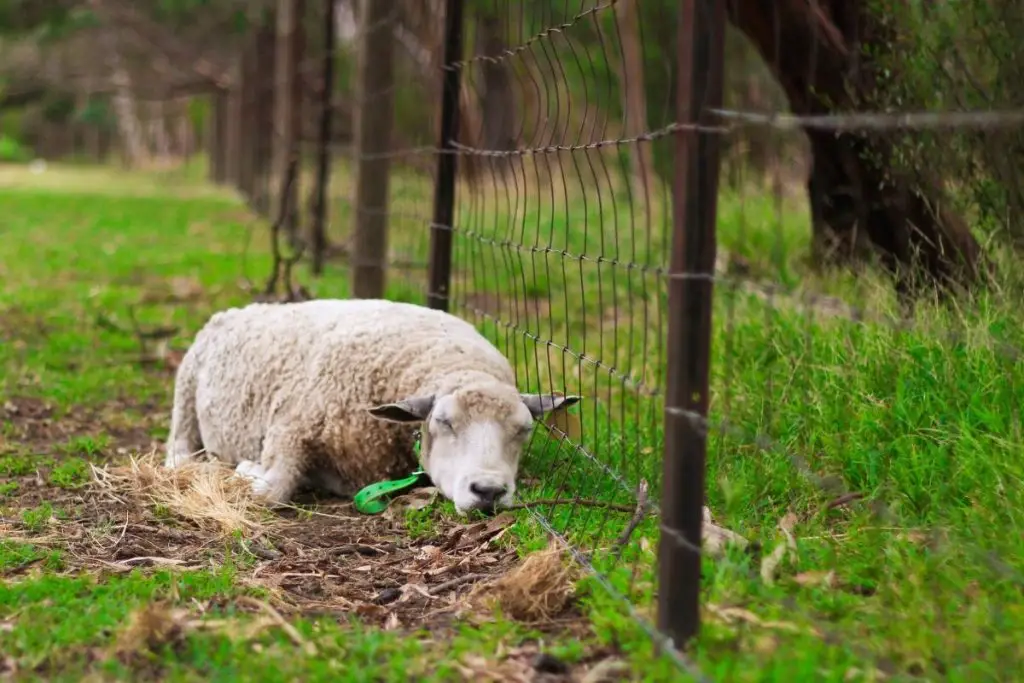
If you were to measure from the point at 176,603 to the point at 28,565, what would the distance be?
0.68m

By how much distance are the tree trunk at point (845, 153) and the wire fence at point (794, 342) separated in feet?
0.06

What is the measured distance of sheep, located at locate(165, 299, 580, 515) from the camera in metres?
4.56

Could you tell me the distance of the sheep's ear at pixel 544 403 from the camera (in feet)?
15.4

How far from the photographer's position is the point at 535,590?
345cm

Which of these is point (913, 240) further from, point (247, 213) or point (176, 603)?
point (247, 213)

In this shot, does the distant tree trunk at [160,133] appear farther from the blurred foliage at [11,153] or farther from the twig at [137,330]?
the twig at [137,330]

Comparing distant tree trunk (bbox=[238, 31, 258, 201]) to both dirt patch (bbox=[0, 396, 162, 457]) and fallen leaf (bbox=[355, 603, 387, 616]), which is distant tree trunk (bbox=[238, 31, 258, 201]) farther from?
fallen leaf (bbox=[355, 603, 387, 616])

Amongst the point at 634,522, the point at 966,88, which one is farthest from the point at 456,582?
the point at 966,88

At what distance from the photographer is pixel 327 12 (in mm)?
11125

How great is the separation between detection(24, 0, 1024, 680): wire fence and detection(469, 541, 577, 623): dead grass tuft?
11 centimetres

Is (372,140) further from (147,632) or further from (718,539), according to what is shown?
(147,632)

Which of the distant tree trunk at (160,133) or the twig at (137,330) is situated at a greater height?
the distant tree trunk at (160,133)

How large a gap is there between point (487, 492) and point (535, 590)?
91 cm

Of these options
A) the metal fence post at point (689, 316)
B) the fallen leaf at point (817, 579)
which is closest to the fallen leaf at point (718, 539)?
the fallen leaf at point (817, 579)
